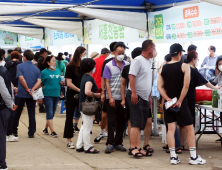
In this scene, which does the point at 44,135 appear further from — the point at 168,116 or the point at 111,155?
the point at 168,116

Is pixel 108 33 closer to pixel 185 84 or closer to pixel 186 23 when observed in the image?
pixel 186 23

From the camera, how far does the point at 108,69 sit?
19.9 ft

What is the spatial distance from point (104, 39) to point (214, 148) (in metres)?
5.22

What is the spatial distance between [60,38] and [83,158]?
10.1 metres

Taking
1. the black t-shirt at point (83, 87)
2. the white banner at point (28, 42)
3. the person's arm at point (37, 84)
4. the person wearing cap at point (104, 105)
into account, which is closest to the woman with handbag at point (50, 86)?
the person's arm at point (37, 84)

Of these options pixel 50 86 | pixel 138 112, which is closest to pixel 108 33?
pixel 50 86

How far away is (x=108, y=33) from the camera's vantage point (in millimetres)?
10438

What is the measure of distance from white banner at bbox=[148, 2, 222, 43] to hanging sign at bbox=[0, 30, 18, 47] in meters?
16.4

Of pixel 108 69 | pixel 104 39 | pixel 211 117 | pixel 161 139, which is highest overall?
pixel 104 39

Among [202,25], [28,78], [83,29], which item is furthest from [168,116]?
[83,29]

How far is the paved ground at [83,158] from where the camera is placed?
5.08 m

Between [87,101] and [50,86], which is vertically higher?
[50,86]

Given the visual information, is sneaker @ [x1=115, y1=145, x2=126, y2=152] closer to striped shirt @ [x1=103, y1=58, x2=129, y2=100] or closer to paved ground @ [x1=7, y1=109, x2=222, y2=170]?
paved ground @ [x1=7, y1=109, x2=222, y2=170]

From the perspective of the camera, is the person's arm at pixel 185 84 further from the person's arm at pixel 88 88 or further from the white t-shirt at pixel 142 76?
the person's arm at pixel 88 88
